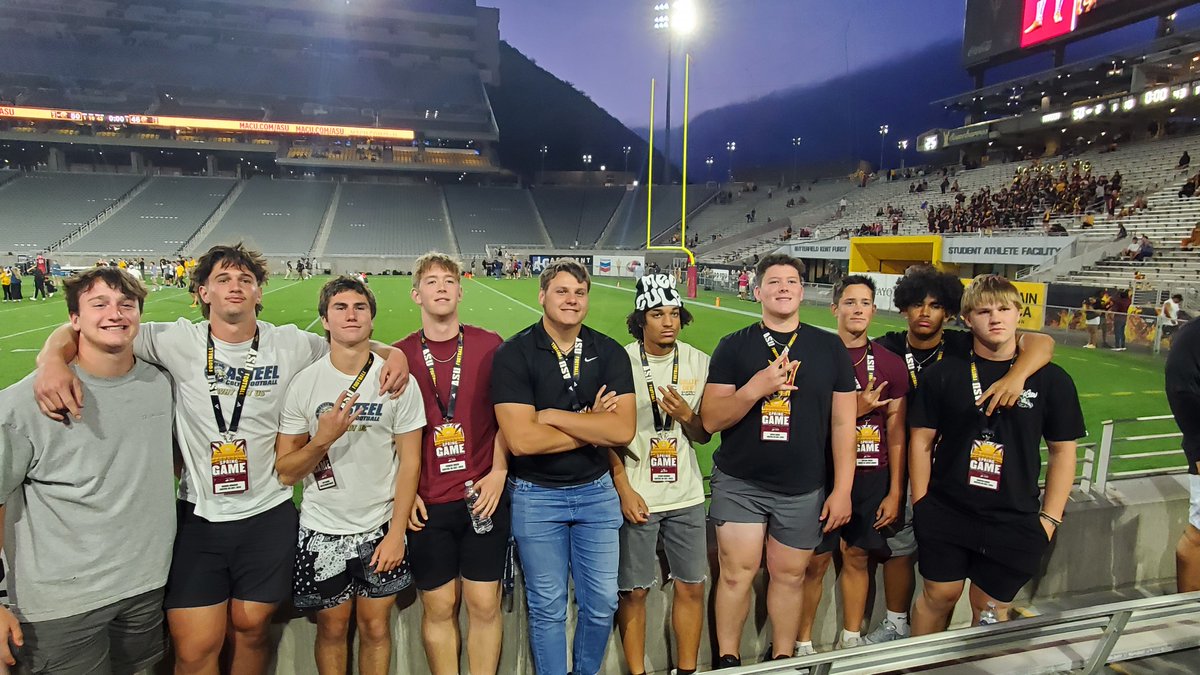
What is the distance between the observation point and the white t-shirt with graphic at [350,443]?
2.63 meters

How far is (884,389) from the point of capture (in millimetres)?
3312

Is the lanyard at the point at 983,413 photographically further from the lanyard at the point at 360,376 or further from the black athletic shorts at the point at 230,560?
the black athletic shorts at the point at 230,560

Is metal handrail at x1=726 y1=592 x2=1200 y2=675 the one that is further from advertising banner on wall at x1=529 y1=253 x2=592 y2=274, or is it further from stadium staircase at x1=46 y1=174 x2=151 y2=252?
stadium staircase at x1=46 y1=174 x2=151 y2=252

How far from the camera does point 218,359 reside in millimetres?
2641

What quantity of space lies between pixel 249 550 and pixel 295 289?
84.4ft

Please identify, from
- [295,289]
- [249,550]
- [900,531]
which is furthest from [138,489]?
[295,289]

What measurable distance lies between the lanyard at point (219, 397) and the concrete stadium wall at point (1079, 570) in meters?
1.52

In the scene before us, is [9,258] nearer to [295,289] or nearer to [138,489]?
[295,289]

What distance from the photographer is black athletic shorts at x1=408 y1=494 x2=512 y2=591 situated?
8.93ft

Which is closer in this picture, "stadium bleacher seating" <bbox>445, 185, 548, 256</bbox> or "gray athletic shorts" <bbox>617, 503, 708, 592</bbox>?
"gray athletic shorts" <bbox>617, 503, 708, 592</bbox>

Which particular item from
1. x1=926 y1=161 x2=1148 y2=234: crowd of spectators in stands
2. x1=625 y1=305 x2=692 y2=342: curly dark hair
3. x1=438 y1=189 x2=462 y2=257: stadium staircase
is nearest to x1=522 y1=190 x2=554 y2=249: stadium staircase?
x1=438 y1=189 x2=462 y2=257: stadium staircase

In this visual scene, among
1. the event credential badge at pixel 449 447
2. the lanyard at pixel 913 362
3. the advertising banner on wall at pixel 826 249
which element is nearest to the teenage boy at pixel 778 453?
the lanyard at pixel 913 362

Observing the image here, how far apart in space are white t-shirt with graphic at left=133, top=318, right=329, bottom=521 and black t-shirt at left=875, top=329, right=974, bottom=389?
315cm

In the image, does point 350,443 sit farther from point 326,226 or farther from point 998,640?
point 326,226
